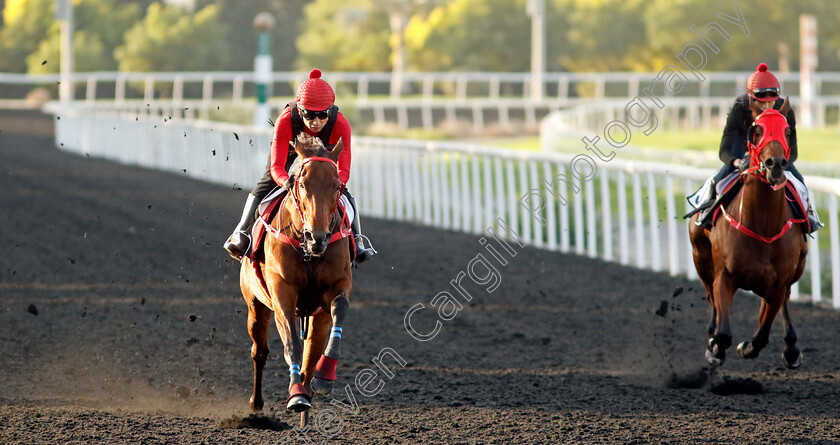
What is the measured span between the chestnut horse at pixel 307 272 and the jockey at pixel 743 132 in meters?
2.39

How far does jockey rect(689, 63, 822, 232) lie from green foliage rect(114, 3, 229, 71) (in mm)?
38080

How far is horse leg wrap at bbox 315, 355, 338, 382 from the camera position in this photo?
5.08m

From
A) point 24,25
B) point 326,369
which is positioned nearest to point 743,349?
point 326,369

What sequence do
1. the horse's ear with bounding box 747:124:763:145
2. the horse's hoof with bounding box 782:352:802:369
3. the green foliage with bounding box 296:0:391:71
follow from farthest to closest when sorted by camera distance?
the green foliage with bounding box 296:0:391:71, the horse's hoof with bounding box 782:352:802:369, the horse's ear with bounding box 747:124:763:145

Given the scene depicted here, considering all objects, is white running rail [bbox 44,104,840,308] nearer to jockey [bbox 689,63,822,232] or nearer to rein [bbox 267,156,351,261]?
jockey [bbox 689,63,822,232]

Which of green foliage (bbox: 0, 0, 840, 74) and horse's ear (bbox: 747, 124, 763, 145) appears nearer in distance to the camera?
horse's ear (bbox: 747, 124, 763, 145)

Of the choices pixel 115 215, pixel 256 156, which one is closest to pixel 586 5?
pixel 256 156

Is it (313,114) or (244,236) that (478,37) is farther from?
(313,114)

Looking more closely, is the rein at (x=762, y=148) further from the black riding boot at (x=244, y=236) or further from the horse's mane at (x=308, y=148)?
the black riding boot at (x=244, y=236)

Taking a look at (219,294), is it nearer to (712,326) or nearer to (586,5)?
(712,326)

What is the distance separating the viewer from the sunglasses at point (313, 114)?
530 centimetres

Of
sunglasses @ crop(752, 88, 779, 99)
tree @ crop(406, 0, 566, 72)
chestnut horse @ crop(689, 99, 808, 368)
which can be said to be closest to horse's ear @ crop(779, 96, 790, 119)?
chestnut horse @ crop(689, 99, 808, 368)

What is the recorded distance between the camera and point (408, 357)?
717 cm

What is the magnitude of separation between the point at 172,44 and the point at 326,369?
40205 millimetres
